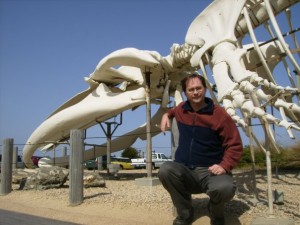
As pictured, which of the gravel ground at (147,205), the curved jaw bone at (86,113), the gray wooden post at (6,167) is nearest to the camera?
the gravel ground at (147,205)

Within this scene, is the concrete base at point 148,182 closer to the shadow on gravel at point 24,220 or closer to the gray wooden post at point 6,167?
the gray wooden post at point 6,167

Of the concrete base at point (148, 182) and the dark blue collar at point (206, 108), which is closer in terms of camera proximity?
the dark blue collar at point (206, 108)

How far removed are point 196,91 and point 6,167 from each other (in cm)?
575

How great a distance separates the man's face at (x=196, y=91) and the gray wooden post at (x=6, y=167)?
218 inches

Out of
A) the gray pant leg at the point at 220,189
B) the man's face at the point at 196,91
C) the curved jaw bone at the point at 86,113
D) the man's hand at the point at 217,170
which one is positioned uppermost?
the curved jaw bone at the point at 86,113

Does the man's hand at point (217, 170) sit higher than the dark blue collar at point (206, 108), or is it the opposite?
the dark blue collar at point (206, 108)

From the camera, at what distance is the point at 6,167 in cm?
789

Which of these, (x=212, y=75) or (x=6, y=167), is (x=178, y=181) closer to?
(x=212, y=75)

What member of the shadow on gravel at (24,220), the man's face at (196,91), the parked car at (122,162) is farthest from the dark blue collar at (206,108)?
the parked car at (122,162)

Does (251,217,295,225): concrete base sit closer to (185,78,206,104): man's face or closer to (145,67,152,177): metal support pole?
(185,78,206,104): man's face

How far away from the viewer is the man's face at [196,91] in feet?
11.6

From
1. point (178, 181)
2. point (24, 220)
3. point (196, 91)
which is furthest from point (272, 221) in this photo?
point (24, 220)

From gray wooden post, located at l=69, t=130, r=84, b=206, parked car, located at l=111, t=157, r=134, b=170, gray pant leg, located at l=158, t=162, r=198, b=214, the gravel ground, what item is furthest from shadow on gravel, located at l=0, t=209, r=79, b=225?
parked car, located at l=111, t=157, r=134, b=170

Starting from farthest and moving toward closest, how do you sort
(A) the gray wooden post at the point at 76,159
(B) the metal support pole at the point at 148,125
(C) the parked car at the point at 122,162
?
(C) the parked car at the point at 122,162 → (B) the metal support pole at the point at 148,125 → (A) the gray wooden post at the point at 76,159
